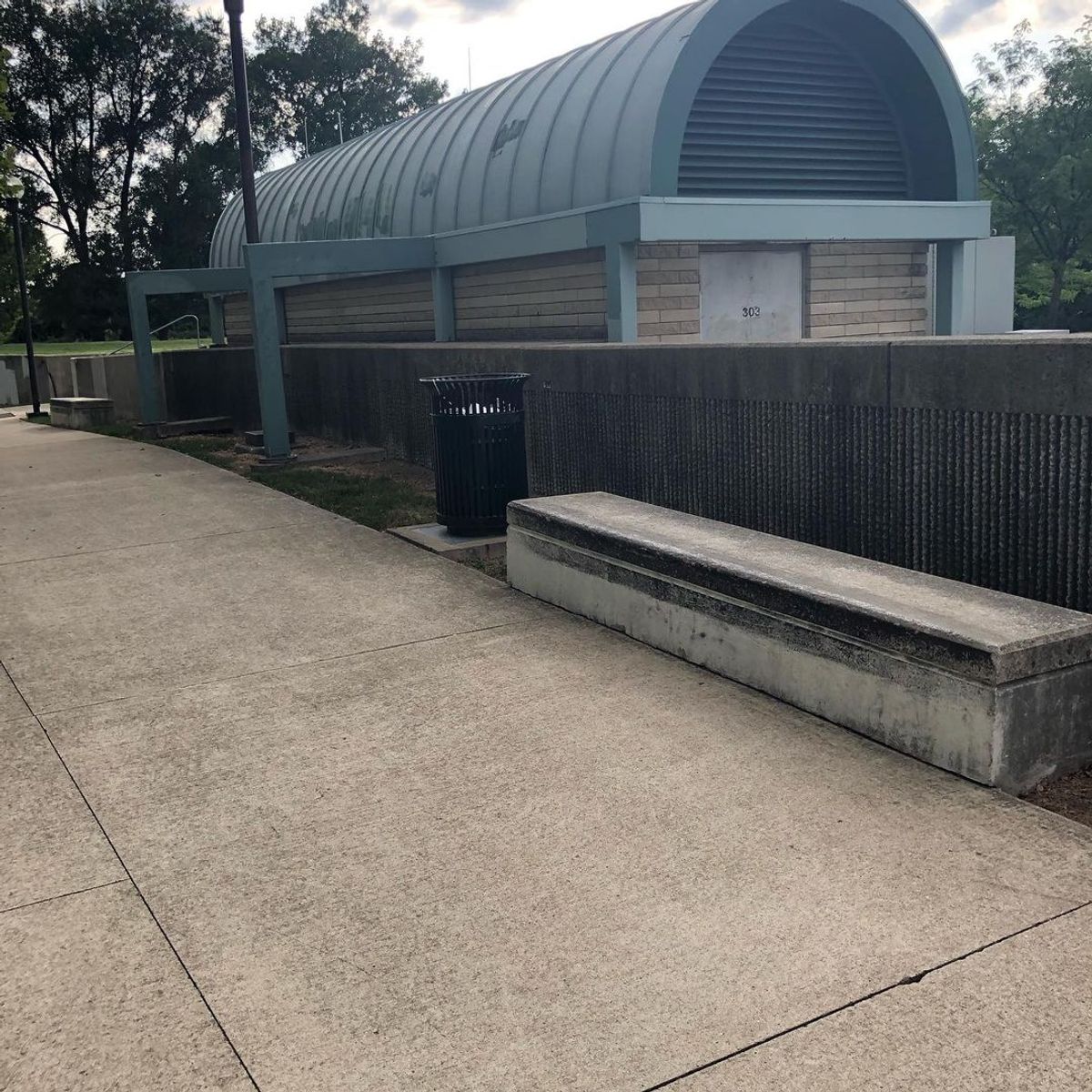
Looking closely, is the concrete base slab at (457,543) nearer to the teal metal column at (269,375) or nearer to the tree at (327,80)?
the teal metal column at (269,375)

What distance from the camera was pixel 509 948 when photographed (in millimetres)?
3271

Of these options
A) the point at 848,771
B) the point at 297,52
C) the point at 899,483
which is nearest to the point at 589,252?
the point at 899,483

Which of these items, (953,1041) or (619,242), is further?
(619,242)

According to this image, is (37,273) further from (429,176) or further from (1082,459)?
(1082,459)

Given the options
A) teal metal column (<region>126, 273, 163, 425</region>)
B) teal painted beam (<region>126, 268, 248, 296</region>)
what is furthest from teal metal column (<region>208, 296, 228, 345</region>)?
teal metal column (<region>126, 273, 163, 425</region>)

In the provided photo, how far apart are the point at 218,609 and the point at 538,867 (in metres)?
4.16

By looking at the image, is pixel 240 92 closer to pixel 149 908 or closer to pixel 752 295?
pixel 752 295

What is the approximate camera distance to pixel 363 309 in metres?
19.9

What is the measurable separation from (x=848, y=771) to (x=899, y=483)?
231cm

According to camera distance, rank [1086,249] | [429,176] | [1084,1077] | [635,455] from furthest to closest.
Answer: [1086,249] < [429,176] < [635,455] < [1084,1077]

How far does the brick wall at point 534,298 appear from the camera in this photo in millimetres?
13461

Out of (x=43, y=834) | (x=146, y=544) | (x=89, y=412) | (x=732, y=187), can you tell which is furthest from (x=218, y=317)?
(x=43, y=834)

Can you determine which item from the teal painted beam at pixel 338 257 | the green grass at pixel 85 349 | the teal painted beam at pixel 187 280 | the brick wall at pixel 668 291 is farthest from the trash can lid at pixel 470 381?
the green grass at pixel 85 349

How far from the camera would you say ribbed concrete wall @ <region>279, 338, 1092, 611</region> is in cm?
528
